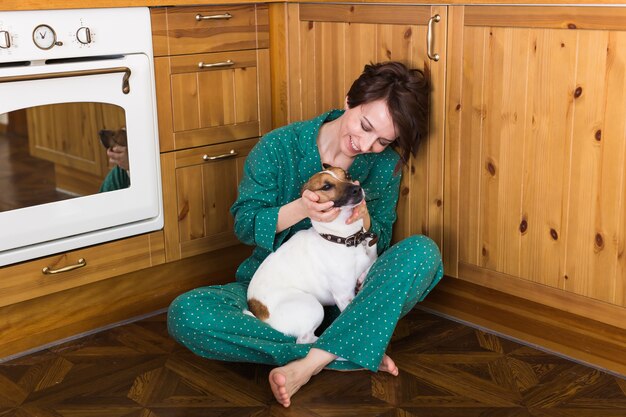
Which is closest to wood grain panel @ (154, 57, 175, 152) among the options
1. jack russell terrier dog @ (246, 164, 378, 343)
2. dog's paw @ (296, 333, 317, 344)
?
jack russell terrier dog @ (246, 164, 378, 343)

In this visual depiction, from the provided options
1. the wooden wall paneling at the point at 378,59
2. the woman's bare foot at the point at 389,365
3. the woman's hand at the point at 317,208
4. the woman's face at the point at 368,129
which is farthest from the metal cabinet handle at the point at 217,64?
the woman's bare foot at the point at 389,365

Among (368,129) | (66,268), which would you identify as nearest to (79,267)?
(66,268)

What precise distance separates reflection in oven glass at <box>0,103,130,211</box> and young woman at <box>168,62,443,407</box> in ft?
1.28

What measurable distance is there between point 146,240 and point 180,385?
0.54 metres

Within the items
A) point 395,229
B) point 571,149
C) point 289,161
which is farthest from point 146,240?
point 571,149

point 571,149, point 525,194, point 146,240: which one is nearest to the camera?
point 571,149

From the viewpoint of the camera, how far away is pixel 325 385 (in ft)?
6.73

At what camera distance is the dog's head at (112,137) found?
2.29 meters

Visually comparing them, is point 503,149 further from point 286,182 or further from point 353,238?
point 286,182

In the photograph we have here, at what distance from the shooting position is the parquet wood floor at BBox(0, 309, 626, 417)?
1.94 metres

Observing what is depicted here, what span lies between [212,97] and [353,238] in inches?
28.5

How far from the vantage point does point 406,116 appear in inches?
83.7

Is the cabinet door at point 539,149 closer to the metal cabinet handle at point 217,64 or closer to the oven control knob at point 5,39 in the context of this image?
the metal cabinet handle at point 217,64

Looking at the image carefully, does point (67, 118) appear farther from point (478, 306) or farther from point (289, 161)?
point (478, 306)
